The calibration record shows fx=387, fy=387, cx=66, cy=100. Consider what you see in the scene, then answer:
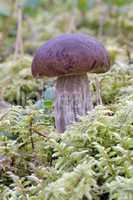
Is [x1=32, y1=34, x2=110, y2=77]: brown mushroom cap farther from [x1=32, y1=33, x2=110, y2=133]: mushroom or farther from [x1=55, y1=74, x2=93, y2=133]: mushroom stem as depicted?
[x1=55, y1=74, x2=93, y2=133]: mushroom stem

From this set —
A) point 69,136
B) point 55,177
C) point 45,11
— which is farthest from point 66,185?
point 45,11

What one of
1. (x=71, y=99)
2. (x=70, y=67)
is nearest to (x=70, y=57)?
(x=70, y=67)

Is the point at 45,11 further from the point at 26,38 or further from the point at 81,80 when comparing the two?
the point at 81,80

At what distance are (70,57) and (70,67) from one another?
5cm

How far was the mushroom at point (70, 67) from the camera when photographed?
183 cm

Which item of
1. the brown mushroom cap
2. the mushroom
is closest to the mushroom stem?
the mushroom

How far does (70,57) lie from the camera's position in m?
1.82

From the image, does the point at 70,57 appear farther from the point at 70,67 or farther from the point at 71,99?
the point at 71,99

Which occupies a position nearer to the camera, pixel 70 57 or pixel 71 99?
pixel 70 57

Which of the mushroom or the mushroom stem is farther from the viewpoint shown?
the mushroom stem

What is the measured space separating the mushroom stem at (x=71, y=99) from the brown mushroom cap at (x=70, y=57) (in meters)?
0.13

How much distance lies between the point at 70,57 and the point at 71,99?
0.93 feet

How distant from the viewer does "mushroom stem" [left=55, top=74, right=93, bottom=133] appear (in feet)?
6.59

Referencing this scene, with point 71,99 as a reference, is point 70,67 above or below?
above
